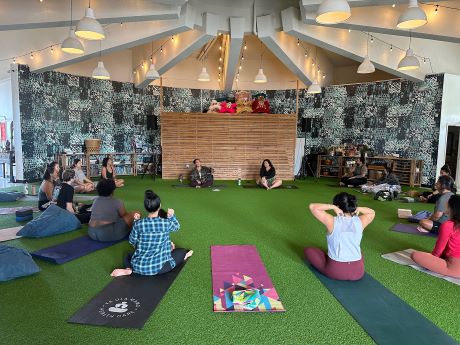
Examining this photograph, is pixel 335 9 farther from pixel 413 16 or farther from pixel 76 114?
pixel 76 114

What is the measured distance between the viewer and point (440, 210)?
523 cm

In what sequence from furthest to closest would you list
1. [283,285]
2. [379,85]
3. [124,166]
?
1. [124,166]
2. [379,85]
3. [283,285]

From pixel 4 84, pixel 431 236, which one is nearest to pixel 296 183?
pixel 431 236

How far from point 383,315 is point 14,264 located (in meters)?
3.88

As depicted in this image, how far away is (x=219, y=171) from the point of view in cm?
1198

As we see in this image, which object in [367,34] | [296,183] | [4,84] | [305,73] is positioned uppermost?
[367,34]

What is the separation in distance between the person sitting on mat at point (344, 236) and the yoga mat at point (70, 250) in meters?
3.09

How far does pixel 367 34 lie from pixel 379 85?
9.69ft

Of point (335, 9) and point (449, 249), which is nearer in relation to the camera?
point (449, 249)

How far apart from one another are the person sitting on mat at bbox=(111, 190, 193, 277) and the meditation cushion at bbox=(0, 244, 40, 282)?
0.96 m

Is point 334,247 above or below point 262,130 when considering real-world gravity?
below

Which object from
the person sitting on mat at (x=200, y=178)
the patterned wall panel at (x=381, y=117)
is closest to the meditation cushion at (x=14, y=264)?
the person sitting on mat at (x=200, y=178)

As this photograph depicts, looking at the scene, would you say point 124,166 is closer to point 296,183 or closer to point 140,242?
point 296,183

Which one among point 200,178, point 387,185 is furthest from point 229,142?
point 387,185
